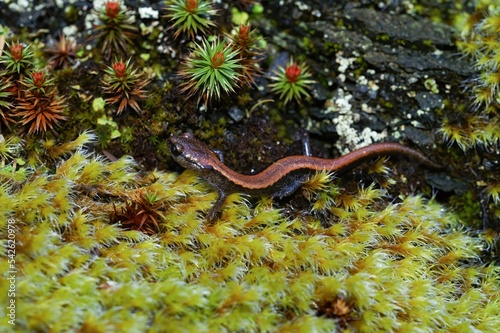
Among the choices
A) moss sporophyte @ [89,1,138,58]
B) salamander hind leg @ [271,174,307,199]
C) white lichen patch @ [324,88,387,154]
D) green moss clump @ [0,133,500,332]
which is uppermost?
moss sporophyte @ [89,1,138,58]

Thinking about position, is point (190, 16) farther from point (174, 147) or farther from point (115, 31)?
point (174, 147)

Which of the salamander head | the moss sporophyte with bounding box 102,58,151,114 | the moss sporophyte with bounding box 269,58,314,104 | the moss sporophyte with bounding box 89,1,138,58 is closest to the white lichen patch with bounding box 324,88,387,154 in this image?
the moss sporophyte with bounding box 269,58,314,104

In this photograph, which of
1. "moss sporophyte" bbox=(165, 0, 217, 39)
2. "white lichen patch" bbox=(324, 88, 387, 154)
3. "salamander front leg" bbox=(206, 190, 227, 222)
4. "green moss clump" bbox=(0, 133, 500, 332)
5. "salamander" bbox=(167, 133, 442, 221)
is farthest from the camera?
"white lichen patch" bbox=(324, 88, 387, 154)

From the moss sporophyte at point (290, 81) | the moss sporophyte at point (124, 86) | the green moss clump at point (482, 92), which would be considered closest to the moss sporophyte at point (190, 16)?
the moss sporophyte at point (124, 86)

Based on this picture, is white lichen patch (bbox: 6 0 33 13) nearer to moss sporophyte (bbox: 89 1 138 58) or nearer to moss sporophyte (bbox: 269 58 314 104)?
moss sporophyte (bbox: 89 1 138 58)

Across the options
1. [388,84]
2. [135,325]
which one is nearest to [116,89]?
[135,325]

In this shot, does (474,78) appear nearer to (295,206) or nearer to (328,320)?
(295,206)
